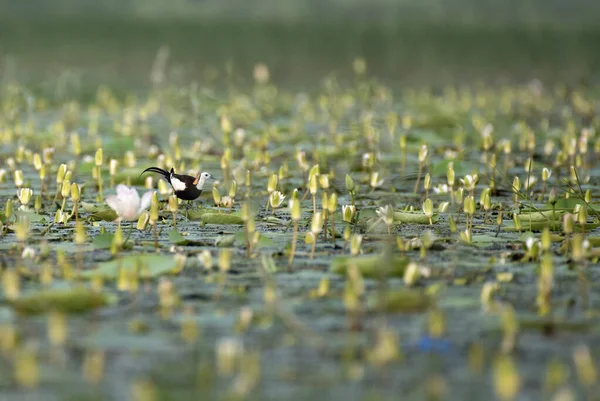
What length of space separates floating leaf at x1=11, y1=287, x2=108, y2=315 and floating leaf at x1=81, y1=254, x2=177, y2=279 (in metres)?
0.33

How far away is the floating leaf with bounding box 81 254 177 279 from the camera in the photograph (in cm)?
360

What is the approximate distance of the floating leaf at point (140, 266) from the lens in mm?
3599

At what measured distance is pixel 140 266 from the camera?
3529mm

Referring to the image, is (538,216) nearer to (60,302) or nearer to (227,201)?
(227,201)

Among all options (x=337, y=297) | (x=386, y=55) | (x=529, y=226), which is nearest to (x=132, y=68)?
(x=386, y=55)

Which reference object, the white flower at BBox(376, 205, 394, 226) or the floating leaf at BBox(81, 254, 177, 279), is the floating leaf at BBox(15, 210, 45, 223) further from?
the white flower at BBox(376, 205, 394, 226)

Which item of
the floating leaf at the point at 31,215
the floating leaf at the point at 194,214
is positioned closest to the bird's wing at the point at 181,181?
the floating leaf at the point at 194,214

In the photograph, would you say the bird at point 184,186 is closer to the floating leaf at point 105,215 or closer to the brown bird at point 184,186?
the brown bird at point 184,186

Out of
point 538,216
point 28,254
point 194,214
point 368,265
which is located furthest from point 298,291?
point 538,216

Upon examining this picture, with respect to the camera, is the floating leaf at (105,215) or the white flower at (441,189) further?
the white flower at (441,189)

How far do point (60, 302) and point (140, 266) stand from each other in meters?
0.42

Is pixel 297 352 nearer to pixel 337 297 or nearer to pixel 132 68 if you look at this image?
pixel 337 297

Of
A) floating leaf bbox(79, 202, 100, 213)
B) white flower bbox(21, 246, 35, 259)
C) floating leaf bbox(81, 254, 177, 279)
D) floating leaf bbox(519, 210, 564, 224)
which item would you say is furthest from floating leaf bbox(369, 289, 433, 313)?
floating leaf bbox(79, 202, 100, 213)

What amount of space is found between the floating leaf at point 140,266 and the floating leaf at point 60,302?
332 mm
